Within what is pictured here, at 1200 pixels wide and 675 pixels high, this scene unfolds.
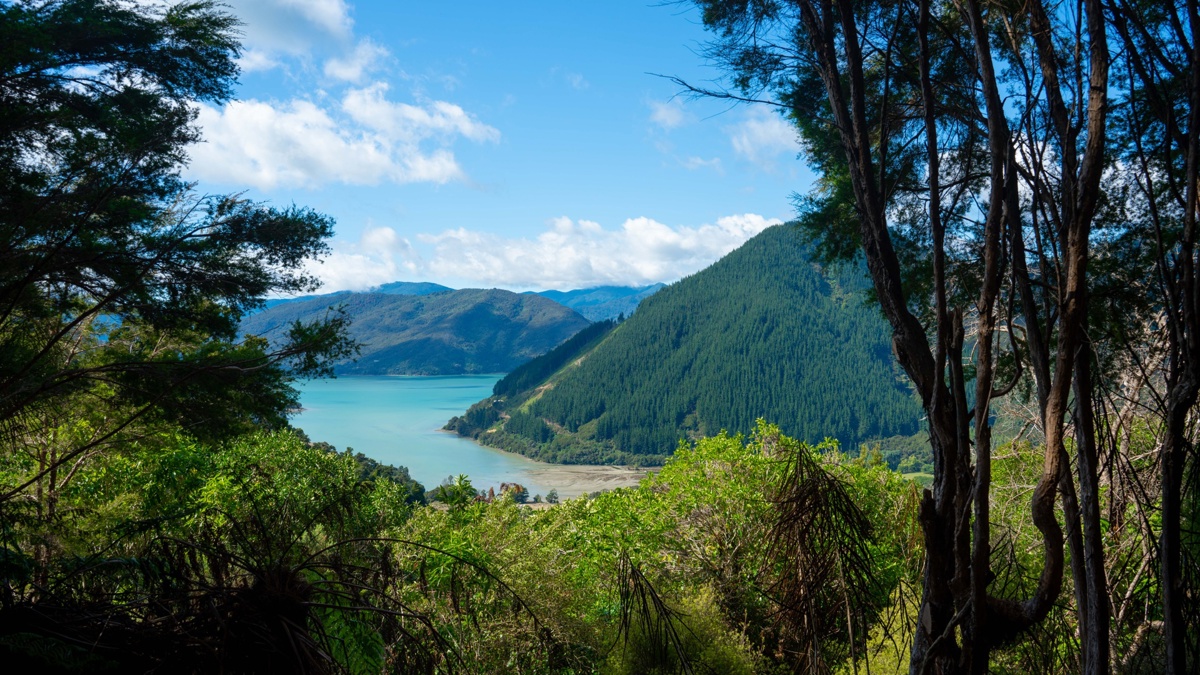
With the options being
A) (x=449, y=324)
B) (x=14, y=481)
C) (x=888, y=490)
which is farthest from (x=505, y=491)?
(x=449, y=324)

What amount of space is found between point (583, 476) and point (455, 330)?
8630 cm

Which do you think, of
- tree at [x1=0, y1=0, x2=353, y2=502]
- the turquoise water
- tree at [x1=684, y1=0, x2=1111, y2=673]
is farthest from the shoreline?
tree at [x1=684, y1=0, x2=1111, y2=673]

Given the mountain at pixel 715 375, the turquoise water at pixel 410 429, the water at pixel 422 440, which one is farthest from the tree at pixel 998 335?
the mountain at pixel 715 375

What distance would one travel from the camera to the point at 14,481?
786 centimetres

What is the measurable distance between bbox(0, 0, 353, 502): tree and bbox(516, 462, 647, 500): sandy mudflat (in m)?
45.2

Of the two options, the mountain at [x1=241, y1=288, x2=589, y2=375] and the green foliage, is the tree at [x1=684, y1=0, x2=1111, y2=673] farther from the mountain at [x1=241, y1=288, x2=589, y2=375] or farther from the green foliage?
the mountain at [x1=241, y1=288, x2=589, y2=375]

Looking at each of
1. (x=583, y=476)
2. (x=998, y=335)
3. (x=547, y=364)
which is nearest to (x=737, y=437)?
(x=998, y=335)

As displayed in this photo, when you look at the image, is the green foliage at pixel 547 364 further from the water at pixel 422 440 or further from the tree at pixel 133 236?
the tree at pixel 133 236

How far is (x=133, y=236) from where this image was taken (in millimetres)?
6059

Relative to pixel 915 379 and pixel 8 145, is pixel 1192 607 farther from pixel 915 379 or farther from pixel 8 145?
pixel 8 145

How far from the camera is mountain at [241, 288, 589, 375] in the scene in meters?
128

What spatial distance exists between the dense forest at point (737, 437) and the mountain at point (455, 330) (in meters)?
114

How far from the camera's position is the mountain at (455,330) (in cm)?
12838

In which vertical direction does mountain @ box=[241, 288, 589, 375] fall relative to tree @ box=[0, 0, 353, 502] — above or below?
above
